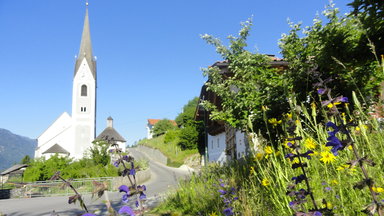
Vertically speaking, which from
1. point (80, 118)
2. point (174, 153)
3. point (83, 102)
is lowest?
point (174, 153)

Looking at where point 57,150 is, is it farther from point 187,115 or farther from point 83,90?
point 187,115

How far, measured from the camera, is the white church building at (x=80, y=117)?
157 ft

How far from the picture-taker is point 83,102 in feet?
163

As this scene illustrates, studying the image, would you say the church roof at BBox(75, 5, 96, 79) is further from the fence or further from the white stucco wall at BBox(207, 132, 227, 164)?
the fence

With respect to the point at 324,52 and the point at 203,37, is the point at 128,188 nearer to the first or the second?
the point at 324,52

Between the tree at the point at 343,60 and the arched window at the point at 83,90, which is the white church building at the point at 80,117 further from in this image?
the tree at the point at 343,60

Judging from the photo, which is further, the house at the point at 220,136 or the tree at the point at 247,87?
the house at the point at 220,136

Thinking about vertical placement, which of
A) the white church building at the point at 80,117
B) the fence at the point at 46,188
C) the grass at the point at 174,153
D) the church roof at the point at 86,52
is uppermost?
the church roof at the point at 86,52

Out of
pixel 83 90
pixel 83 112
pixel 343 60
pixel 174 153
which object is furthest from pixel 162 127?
pixel 343 60

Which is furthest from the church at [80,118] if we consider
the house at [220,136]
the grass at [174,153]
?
the house at [220,136]

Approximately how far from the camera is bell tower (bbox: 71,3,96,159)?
47.7m

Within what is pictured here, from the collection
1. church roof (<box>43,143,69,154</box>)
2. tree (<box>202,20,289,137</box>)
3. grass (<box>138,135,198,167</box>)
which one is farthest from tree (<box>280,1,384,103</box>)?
church roof (<box>43,143,69,154</box>)

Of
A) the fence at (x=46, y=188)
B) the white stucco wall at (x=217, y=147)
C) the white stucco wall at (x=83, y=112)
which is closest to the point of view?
the fence at (x=46, y=188)

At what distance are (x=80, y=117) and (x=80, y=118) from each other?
0.18 meters
